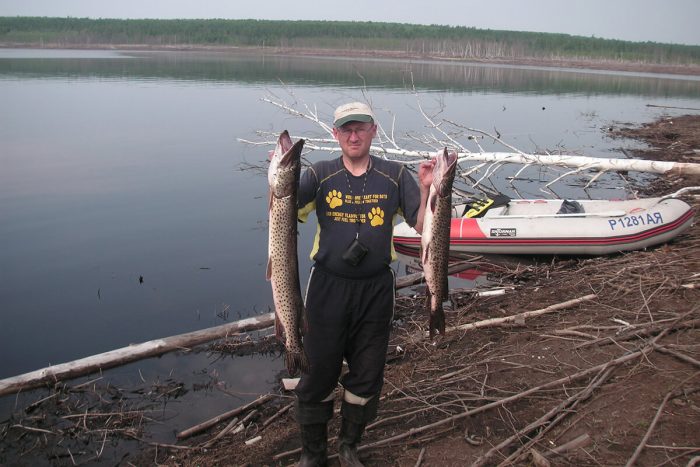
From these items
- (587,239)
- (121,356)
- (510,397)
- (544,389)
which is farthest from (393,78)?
(510,397)

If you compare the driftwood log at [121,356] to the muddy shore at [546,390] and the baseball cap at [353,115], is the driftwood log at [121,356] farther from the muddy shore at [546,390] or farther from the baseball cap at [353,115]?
the baseball cap at [353,115]

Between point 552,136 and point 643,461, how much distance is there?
22131mm

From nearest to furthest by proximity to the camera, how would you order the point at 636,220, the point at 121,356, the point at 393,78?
1. the point at 121,356
2. the point at 636,220
3. the point at 393,78

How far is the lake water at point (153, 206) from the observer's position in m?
8.05

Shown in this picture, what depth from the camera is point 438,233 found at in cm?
408

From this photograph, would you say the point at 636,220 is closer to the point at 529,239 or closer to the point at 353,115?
the point at 529,239

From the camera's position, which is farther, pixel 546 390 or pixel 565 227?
pixel 565 227

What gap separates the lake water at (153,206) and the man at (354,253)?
2697 mm

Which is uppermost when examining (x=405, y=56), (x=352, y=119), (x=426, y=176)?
(x=405, y=56)

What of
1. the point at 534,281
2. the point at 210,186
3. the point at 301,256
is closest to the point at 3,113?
the point at 210,186

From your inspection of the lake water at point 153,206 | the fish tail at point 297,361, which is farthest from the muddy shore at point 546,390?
the lake water at point 153,206

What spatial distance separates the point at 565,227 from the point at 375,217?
672 centimetres

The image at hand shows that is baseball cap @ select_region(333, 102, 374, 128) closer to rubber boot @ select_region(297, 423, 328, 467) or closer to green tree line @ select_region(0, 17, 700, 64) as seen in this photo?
rubber boot @ select_region(297, 423, 328, 467)

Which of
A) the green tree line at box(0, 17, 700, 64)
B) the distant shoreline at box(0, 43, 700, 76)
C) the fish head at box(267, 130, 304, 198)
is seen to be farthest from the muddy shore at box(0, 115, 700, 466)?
the green tree line at box(0, 17, 700, 64)
